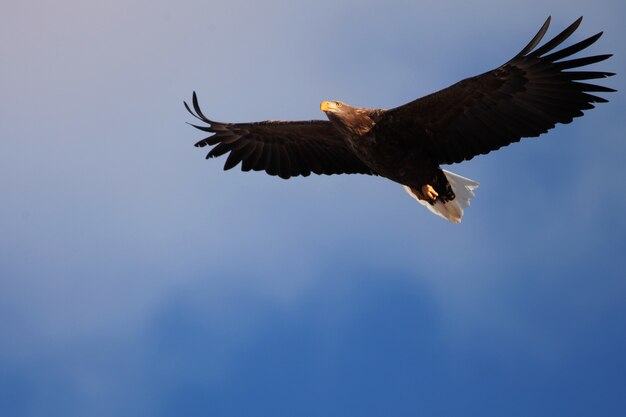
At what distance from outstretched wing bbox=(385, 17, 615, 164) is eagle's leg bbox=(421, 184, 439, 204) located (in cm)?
38

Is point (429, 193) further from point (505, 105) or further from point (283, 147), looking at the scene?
point (283, 147)

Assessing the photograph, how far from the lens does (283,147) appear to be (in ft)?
42.8

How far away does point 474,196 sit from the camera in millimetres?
12172

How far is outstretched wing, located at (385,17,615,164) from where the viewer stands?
1070 centimetres

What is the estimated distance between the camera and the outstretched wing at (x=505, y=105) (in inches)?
421

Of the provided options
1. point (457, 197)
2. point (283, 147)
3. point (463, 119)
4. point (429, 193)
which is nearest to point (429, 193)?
point (429, 193)

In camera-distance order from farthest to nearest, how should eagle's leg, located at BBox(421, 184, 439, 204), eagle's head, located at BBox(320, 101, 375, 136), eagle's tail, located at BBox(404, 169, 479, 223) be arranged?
1. eagle's tail, located at BBox(404, 169, 479, 223)
2. eagle's leg, located at BBox(421, 184, 439, 204)
3. eagle's head, located at BBox(320, 101, 375, 136)

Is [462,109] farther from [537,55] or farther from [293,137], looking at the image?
[293,137]

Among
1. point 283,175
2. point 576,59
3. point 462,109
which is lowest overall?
point 283,175

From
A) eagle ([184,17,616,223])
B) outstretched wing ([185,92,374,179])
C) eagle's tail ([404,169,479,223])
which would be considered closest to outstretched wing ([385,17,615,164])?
eagle ([184,17,616,223])

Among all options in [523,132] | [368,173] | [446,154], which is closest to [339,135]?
Answer: [368,173]

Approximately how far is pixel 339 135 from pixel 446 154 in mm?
1431

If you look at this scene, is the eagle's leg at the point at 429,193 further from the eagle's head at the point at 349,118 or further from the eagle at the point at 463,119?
the eagle's head at the point at 349,118

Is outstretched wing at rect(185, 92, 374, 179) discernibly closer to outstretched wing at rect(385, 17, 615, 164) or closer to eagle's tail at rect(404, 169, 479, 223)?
eagle's tail at rect(404, 169, 479, 223)
